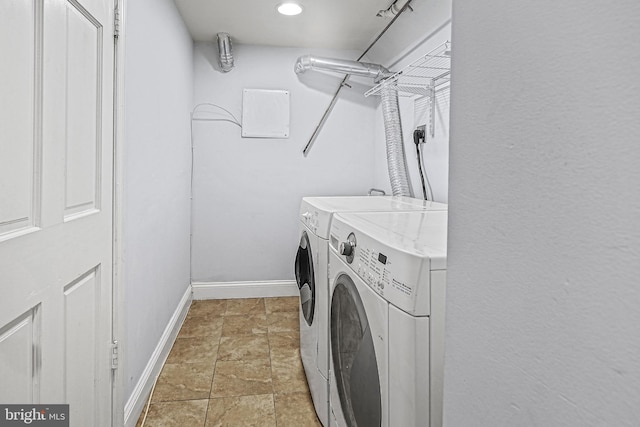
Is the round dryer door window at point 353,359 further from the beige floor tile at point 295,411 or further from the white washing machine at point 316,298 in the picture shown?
the beige floor tile at point 295,411

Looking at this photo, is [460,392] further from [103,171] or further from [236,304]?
[236,304]

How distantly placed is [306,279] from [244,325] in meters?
0.98

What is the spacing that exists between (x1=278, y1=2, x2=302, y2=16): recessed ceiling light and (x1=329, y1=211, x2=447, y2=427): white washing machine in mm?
1839

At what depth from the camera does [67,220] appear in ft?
3.47

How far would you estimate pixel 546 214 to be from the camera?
391mm

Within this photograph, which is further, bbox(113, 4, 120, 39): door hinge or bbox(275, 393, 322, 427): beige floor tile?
bbox(275, 393, 322, 427): beige floor tile

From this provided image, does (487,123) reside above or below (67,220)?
above

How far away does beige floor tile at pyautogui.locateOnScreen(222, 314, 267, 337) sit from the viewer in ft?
8.53

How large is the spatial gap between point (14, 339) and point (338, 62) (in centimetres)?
277

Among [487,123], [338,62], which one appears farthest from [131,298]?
[338,62]

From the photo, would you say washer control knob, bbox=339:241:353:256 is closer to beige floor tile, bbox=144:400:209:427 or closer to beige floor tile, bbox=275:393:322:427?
beige floor tile, bbox=275:393:322:427

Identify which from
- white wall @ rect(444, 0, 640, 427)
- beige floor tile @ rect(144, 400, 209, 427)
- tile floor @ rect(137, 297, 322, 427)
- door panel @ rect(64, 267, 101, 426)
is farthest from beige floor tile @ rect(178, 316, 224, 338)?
white wall @ rect(444, 0, 640, 427)

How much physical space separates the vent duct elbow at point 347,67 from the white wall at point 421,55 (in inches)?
4.6

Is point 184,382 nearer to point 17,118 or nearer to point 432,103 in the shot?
point 17,118
